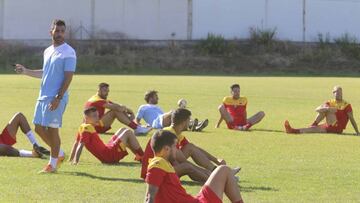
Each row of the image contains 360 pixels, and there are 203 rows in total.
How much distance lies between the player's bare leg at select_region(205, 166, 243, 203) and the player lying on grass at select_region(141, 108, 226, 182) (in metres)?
1.42

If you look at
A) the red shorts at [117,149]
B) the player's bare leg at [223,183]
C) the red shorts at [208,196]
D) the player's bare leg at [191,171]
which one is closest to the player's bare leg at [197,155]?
the player's bare leg at [191,171]

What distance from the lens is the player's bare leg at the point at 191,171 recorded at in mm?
10430

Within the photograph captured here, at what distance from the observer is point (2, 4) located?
65562 mm

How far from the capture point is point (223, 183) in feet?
27.5

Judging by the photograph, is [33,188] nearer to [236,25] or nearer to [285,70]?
[285,70]

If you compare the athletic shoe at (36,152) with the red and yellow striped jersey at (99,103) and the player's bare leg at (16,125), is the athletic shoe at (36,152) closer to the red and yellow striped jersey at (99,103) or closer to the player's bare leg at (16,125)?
the player's bare leg at (16,125)

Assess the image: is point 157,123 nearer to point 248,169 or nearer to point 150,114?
point 150,114

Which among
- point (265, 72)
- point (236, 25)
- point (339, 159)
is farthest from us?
point (236, 25)

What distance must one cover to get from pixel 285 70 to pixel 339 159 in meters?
49.4

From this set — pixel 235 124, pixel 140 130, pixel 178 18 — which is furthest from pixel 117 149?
pixel 178 18

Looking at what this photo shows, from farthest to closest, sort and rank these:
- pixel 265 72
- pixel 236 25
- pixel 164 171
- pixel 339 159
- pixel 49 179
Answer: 1. pixel 236 25
2. pixel 265 72
3. pixel 339 159
4. pixel 49 179
5. pixel 164 171

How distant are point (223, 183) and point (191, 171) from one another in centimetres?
212

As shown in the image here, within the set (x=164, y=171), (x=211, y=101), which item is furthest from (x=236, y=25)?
(x=164, y=171)

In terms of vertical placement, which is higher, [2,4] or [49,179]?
[2,4]
